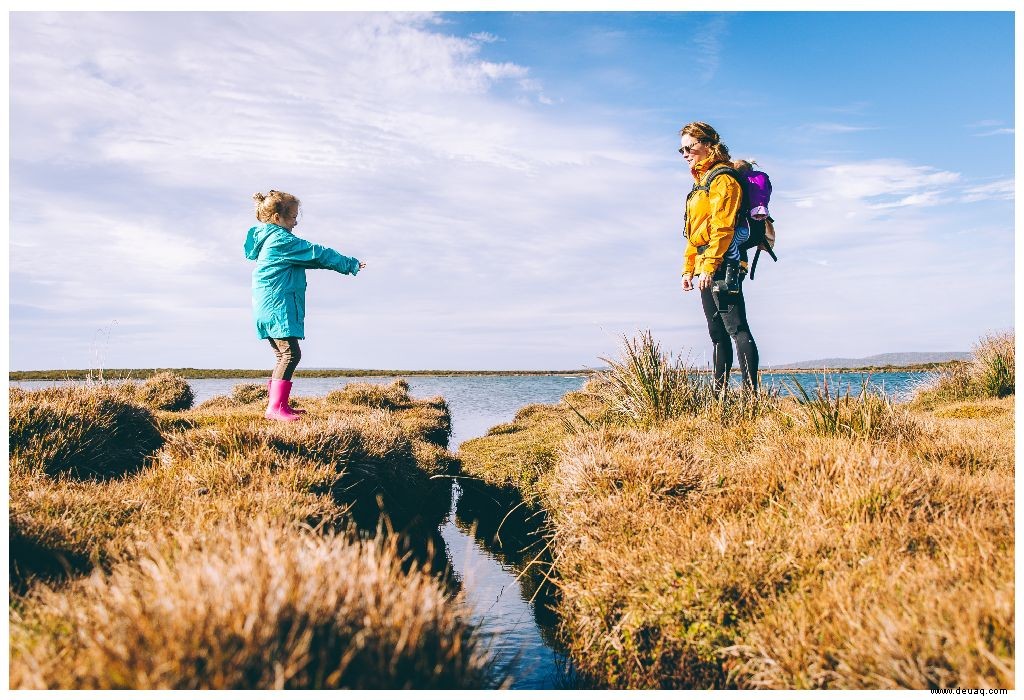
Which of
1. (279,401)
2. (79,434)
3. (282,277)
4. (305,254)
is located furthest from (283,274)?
(79,434)

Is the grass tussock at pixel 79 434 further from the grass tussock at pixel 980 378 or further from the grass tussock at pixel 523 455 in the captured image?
the grass tussock at pixel 980 378

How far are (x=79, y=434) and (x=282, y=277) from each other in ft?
9.26

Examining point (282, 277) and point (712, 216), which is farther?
point (282, 277)

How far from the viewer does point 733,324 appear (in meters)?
7.65

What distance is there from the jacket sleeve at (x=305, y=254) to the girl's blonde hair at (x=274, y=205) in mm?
493

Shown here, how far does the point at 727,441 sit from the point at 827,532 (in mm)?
2621

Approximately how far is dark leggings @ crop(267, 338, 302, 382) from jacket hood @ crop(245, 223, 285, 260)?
118 centimetres

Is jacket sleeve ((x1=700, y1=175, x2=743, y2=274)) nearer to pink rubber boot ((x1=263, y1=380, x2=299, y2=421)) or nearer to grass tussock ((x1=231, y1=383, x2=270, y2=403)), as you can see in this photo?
pink rubber boot ((x1=263, y1=380, x2=299, y2=421))

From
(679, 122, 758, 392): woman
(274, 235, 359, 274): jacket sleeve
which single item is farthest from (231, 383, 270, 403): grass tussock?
(679, 122, 758, 392): woman

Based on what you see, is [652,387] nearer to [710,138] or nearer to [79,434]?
[710,138]

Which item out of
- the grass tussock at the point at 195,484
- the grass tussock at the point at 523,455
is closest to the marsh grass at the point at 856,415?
the grass tussock at the point at 523,455

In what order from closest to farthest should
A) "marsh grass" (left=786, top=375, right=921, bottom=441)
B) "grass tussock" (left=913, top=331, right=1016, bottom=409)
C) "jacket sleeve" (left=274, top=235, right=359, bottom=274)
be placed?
"marsh grass" (left=786, top=375, right=921, bottom=441), "jacket sleeve" (left=274, top=235, right=359, bottom=274), "grass tussock" (left=913, top=331, right=1016, bottom=409)

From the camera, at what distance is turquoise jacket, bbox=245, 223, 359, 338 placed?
26.4 feet
